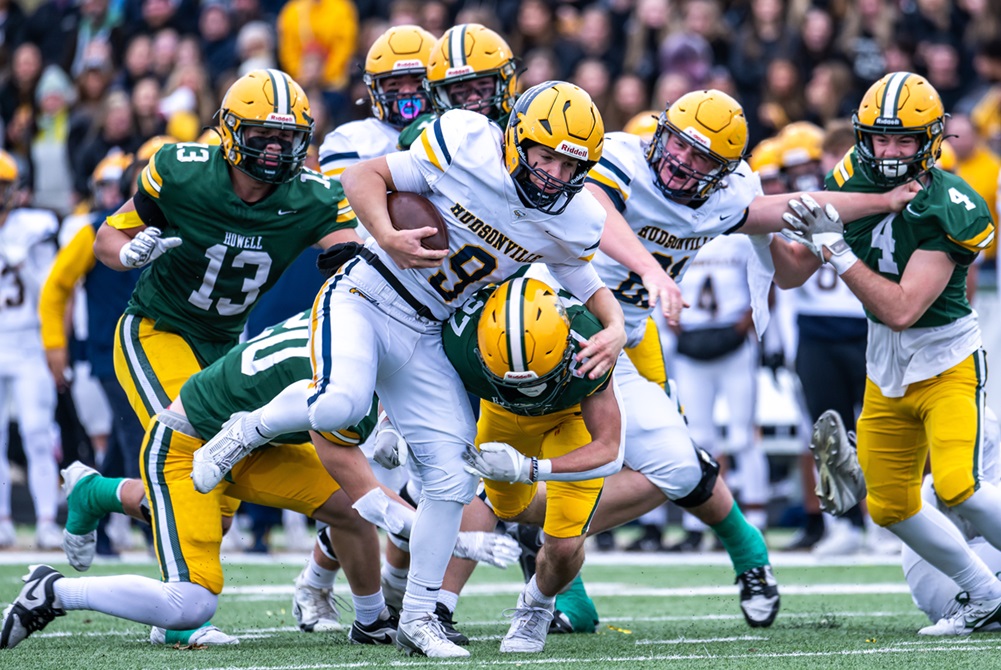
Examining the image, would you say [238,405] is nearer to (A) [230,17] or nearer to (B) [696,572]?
(B) [696,572]

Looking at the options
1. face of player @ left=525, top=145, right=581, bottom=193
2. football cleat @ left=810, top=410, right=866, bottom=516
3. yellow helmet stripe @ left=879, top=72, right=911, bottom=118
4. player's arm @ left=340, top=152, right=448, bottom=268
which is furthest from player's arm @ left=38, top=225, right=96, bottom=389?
yellow helmet stripe @ left=879, top=72, right=911, bottom=118

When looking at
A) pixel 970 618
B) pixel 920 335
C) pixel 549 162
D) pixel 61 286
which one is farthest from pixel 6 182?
pixel 970 618

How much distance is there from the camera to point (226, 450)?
16.0 feet

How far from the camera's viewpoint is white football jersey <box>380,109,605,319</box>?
4738 millimetres

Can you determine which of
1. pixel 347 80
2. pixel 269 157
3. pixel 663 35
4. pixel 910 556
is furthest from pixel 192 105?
pixel 910 556

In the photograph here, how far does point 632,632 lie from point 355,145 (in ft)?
7.41

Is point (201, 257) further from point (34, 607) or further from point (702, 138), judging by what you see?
point (702, 138)

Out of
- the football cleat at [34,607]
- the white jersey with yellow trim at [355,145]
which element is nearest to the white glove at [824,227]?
the white jersey with yellow trim at [355,145]

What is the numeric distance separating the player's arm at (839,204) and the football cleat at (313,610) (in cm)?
207

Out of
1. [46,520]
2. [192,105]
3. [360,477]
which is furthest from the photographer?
[192,105]

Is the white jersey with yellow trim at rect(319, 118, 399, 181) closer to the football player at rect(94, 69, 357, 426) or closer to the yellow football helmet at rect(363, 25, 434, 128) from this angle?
the yellow football helmet at rect(363, 25, 434, 128)

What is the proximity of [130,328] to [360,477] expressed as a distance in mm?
1141

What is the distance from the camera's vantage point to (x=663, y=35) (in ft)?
38.1

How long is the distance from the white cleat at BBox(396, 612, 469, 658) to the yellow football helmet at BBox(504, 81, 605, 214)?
4.35 feet
